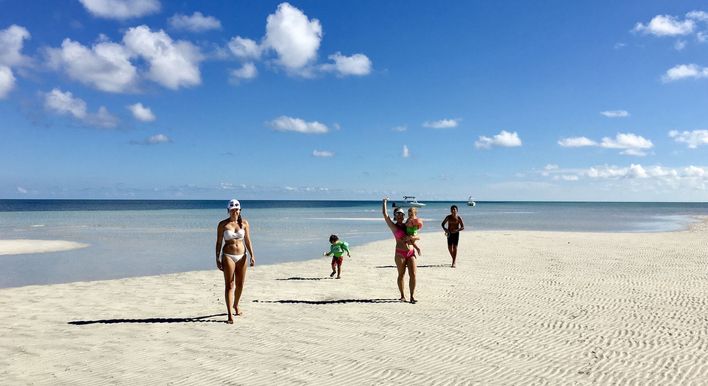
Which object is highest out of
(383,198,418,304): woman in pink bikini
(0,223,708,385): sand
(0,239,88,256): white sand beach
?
(383,198,418,304): woman in pink bikini

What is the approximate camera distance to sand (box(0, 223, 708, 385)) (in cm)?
589

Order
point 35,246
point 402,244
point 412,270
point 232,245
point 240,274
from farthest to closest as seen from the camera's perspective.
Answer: point 35,246 → point 412,270 → point 402,244 → point 240,274 → point 232,245

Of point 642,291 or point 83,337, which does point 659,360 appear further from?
point 83,337

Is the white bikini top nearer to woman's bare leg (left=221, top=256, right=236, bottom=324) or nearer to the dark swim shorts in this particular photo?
woman's bare leg (left=221, top=256, right=236, bottom=324)

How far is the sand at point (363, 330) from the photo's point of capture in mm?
5895

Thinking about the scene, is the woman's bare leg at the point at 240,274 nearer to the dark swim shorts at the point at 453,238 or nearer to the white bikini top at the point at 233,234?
the white bikini top at the point at 233,234

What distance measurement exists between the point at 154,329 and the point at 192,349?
1.41m

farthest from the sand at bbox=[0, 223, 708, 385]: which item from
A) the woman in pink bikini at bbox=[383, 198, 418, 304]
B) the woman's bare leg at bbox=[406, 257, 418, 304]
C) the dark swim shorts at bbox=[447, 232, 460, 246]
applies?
the dark swim shorts at bbox=[447, 232, 460, 246]

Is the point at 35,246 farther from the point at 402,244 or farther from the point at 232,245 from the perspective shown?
the point at 402,244

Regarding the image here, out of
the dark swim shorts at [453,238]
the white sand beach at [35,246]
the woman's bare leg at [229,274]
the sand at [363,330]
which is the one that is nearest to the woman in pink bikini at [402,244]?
the sand at [363,330]

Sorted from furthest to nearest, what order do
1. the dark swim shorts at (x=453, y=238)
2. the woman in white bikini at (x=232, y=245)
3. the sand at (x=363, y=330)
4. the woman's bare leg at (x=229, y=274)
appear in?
the dark swim shorts at (x=453, y=238) → the woman's bare leg at (x=229, y=274) → the woman in white bikini at (x=232, y=245) → the sand at (x=363, y=330)

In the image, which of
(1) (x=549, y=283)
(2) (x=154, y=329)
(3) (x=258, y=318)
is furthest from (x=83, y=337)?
(1) (x=549, y=283)

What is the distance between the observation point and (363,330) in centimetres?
781

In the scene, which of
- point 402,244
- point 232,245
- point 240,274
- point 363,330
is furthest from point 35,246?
point 363,330
